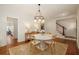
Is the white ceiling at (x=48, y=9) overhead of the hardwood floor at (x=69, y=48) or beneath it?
overhead

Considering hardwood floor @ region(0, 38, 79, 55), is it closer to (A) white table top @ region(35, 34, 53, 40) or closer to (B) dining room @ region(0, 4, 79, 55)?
(B) dining room @ region(0, 4, 79, 55)

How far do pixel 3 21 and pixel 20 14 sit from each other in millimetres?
286

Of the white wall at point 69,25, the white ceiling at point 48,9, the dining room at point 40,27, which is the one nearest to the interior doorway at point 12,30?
the dining room at point 40,27

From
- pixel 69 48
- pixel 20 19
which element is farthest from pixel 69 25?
pixel 20 19

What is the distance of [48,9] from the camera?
2020mm

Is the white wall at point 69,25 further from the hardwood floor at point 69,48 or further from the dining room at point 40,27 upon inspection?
the hardwood floor at point 69,48

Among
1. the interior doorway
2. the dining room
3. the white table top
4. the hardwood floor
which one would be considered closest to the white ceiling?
the dining room

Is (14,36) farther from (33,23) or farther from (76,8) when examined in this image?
(76,8)

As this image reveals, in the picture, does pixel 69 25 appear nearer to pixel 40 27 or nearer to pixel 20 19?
pixel 40 27

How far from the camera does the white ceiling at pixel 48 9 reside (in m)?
2.00

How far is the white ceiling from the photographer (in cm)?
200

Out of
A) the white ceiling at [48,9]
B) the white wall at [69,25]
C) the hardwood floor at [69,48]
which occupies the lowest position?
the hardwood floor at [69,48]

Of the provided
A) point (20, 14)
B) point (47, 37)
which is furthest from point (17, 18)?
point (47, 37)

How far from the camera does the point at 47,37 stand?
6.61 ft
